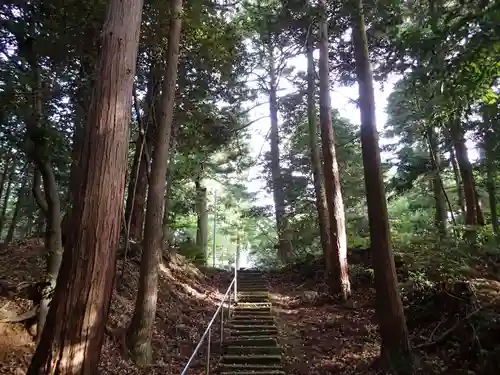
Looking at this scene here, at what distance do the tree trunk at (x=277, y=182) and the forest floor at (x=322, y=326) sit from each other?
6.35 metres

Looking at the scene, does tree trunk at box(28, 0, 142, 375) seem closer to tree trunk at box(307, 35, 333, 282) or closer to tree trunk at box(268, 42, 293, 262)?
tree trunk at box(307, 35, 333, 282)

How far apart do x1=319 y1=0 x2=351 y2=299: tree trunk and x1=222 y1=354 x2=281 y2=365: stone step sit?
3411 millimetres

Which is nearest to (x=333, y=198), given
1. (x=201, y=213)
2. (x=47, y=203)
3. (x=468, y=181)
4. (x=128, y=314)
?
(x=468, y=181)

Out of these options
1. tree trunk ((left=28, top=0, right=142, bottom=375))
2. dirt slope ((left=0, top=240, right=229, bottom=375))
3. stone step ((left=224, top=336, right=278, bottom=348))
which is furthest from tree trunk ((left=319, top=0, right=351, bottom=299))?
tree trunk ((left=28, top=0, right=142, bottom=375))

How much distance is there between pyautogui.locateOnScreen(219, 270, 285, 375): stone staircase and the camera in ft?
23.5

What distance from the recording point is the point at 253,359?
750 centimetres

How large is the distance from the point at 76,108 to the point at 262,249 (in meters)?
21.5

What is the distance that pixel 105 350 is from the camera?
256 inches

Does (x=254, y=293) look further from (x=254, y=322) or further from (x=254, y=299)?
(x=254, y=322)

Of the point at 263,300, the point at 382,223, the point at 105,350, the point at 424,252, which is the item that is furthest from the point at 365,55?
the point at 263,300

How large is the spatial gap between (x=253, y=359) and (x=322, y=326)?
216cm

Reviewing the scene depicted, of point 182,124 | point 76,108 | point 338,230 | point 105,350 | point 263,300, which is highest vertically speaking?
point 182,124

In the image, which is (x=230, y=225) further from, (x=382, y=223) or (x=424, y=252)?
(x=382, y=223)

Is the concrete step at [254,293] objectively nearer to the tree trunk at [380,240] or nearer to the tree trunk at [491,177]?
the tree trunk at [380,240]
